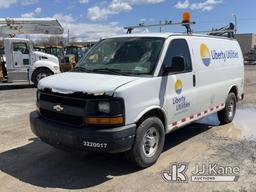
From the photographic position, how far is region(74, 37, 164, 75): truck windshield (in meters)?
5.39

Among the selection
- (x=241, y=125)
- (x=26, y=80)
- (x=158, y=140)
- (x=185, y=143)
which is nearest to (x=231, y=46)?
(x=241, y=125)

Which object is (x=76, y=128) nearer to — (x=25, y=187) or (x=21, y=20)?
(x=25, y=187)

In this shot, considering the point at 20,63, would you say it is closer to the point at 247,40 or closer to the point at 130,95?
the point at 130,95

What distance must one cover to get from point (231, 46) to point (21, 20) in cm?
1352

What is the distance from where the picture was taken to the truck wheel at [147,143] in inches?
197

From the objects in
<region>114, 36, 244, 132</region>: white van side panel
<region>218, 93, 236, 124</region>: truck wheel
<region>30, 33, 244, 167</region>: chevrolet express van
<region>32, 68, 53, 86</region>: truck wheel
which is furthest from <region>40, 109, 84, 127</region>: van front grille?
<region>32, 68, 53, 86</region>: truck wheel

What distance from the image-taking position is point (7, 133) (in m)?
7.53

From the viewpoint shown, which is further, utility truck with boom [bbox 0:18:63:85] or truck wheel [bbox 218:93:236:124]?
utility truck with boom [bbox 0:18:63:85]

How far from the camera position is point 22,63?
17422 mm

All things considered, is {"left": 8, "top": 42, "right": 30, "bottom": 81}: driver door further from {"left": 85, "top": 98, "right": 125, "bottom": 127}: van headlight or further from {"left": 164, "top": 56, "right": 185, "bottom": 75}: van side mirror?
{"left": 85, "top": 98, "right": 125, "bottom": 127}: van headlight
